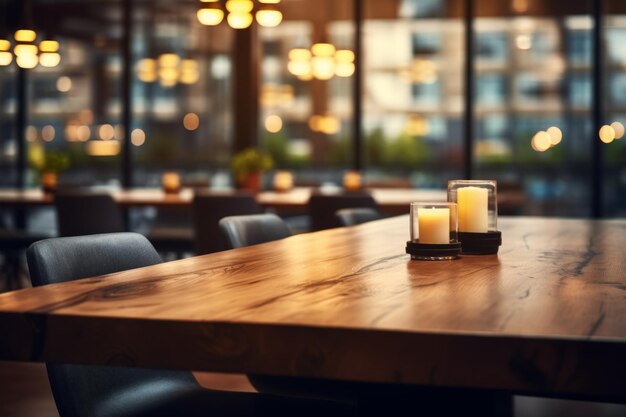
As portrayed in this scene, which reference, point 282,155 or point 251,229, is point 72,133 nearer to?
point 282,155

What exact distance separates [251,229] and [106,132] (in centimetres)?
670

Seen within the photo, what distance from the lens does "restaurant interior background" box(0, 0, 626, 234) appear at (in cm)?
766

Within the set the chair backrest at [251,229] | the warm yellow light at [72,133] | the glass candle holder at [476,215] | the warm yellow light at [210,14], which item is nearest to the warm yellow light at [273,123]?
the warm yellow light at [72,133]

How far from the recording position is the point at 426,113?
8.08m

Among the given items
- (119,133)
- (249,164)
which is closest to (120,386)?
(249,164)

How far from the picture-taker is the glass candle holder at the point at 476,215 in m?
2.14

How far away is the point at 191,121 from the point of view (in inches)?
349

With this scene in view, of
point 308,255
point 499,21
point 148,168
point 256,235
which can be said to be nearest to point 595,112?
point 499,21

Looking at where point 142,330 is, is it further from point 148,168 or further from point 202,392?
point 148,168

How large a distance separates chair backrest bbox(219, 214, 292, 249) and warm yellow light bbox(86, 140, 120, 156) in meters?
6.42

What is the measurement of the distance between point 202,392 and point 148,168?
23.6ft

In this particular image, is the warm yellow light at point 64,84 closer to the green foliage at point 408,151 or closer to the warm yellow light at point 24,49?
the warm yellow light at point 24,49

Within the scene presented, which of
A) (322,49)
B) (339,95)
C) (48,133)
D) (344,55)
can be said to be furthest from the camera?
(48,133)

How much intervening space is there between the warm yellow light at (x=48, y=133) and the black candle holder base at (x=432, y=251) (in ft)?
25.5
